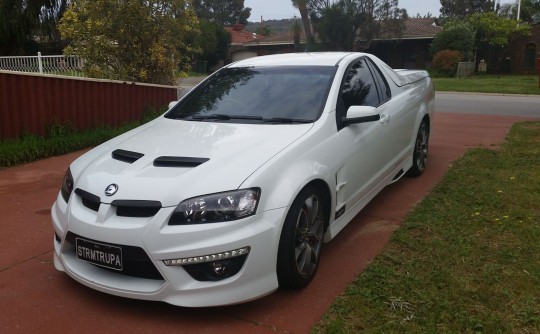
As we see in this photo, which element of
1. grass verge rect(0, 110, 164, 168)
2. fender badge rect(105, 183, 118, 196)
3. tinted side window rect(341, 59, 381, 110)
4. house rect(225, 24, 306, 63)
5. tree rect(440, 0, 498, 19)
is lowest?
grass verge rect(0, 110, 164, 168)

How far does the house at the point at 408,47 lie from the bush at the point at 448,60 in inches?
219

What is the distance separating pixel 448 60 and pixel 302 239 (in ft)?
106

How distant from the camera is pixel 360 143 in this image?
4.29 meters

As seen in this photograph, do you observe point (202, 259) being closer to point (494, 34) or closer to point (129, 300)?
point (129, 300)

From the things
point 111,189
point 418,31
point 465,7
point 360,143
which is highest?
point 465,7

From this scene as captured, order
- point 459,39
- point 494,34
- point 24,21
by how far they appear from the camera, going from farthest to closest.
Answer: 1. point 494,34
2. point 459,39
3. point 24,21

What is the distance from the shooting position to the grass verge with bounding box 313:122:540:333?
10.1ft

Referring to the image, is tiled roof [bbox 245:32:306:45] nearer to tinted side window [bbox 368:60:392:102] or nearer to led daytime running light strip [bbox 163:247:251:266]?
tinted side window [bbox 368:60:392:102]

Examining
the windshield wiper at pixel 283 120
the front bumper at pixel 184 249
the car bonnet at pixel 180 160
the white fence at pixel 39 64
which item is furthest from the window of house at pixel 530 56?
the front bumper at pixel 184 249

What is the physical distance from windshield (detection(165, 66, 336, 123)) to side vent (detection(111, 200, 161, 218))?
1.36 meters

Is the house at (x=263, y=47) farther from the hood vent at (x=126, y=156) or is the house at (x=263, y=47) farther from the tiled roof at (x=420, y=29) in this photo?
the hood vent at (x=126, y=156)

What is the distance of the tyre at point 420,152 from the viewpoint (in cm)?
620

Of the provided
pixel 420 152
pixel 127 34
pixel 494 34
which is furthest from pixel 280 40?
pixel 420 152

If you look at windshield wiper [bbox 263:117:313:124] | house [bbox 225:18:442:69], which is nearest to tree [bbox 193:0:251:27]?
house [bbox 225:18:442:69]
